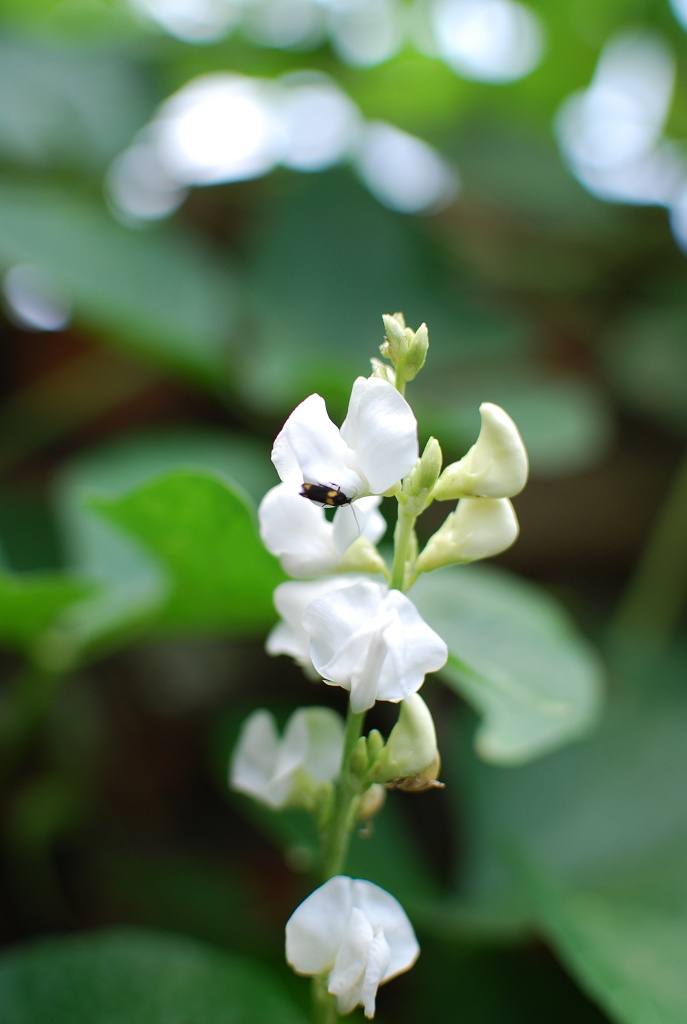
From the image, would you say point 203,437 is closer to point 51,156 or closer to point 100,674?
point 100,674

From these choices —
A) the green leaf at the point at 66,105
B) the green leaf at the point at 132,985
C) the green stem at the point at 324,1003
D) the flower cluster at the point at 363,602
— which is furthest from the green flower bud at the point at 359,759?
the green leaf at the point at 66,105

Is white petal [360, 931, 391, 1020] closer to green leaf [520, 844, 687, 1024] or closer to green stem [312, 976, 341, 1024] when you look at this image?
green stem [312, 976, 341, 1024]

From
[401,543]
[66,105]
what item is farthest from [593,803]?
[66,105]

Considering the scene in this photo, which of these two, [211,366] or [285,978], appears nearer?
[285,978]

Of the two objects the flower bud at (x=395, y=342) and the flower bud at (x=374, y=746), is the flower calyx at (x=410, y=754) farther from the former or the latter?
the flower bud at (x=395, y=342)

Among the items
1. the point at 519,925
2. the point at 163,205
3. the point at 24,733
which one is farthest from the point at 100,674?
the point at 163,205

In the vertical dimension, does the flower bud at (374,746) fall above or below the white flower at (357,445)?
below
